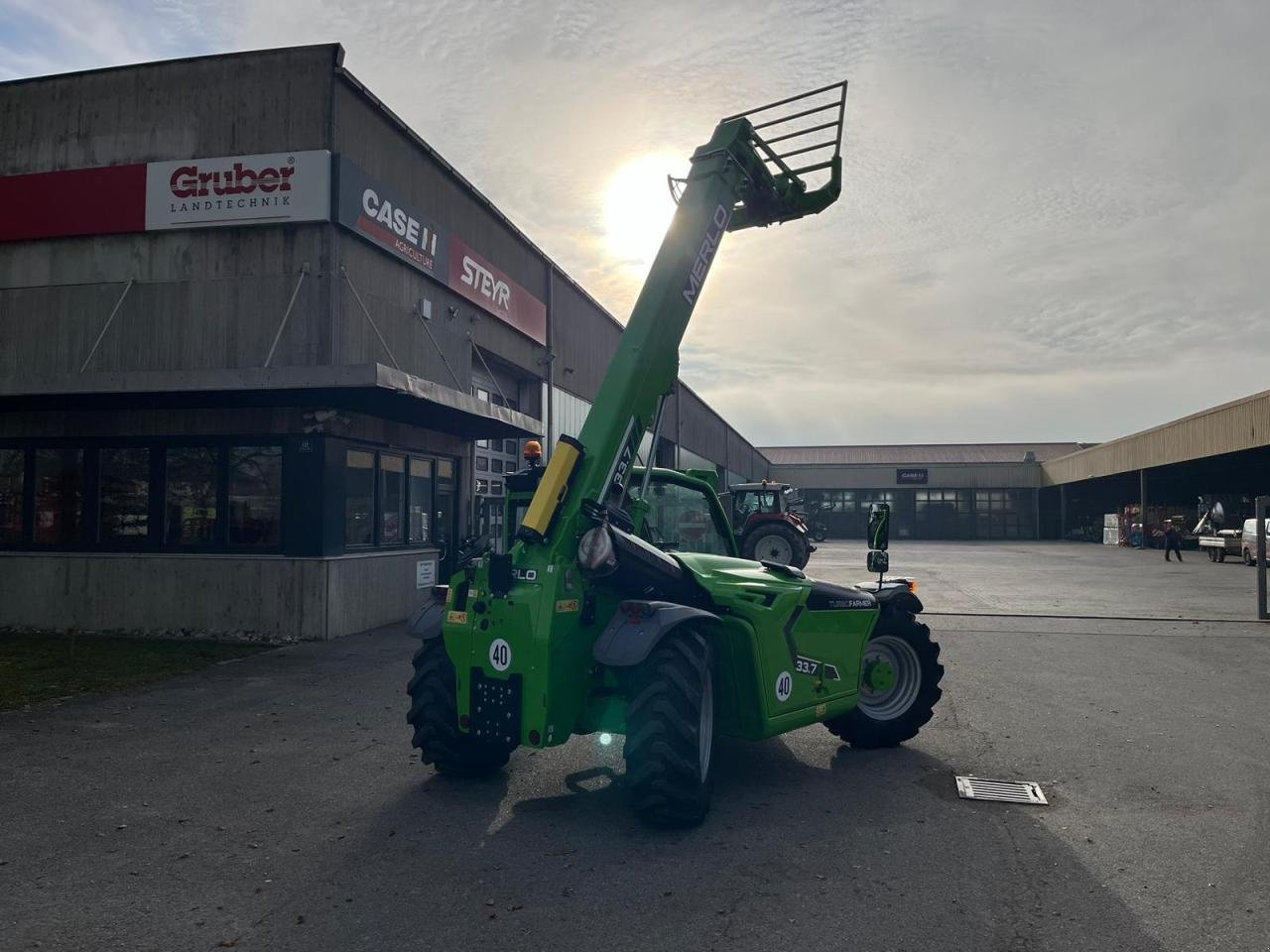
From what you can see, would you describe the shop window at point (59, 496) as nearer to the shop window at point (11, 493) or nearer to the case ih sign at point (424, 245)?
the shop window at point (11, 493)

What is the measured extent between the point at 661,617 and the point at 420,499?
1086 centimetres

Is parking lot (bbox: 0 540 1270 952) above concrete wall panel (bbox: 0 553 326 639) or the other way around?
the other way around

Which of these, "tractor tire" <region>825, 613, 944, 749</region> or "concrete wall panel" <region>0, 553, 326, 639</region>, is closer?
"tractor tire" <region>825, 613, 944, 749</region>

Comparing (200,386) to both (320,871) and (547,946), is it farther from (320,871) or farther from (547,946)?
(547,946)

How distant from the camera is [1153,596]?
18.8 m

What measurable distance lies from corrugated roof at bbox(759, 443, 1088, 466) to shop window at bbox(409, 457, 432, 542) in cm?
6865

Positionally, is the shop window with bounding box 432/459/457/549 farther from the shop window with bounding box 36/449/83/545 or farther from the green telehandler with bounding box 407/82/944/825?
the green telehandler with bounding box 407/82/944/825

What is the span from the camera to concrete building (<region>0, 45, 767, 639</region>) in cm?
1248

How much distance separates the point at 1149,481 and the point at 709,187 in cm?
4957

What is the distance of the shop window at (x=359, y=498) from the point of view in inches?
514

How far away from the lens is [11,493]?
44.0 ft

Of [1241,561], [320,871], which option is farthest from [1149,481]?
[320,871]

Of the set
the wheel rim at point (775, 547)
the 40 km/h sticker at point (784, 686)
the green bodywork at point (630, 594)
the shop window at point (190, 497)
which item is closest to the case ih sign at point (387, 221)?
the shop window at point (190, 497)

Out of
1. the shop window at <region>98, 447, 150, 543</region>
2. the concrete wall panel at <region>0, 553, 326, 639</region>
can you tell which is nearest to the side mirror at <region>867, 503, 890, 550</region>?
the concrete wall panel at <region>0, 553, 326, 639</region>
